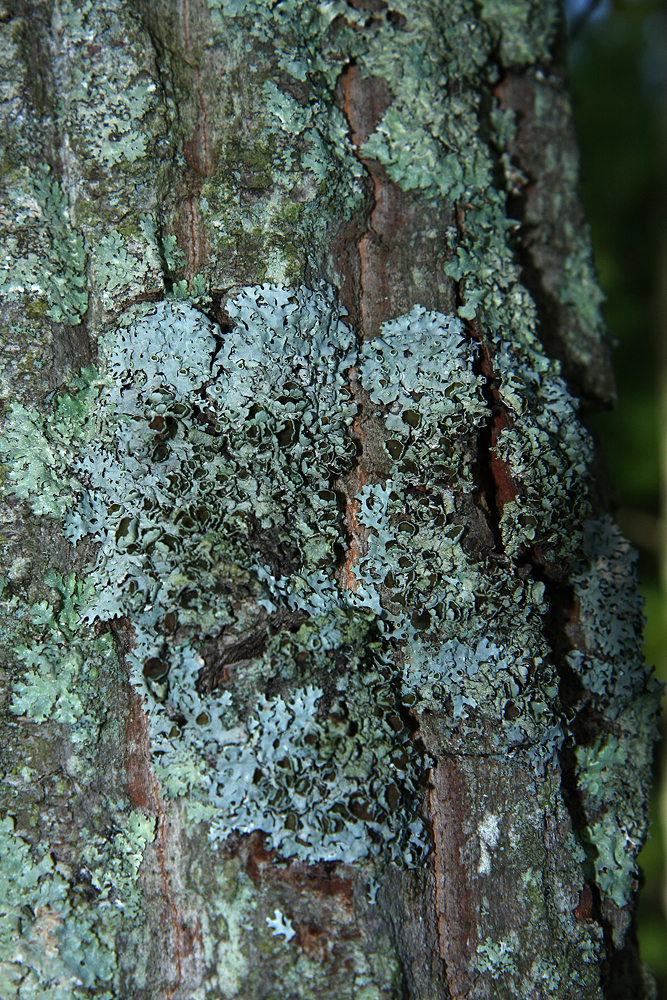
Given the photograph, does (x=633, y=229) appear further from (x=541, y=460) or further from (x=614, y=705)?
(x=614, y=705)

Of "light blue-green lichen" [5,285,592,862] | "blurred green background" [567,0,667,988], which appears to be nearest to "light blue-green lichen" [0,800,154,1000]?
"light blue-green lichen" [5,285,592,862]

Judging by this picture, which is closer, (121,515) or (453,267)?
(121,515)

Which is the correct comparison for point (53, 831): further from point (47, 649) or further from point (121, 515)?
point (121, 515)

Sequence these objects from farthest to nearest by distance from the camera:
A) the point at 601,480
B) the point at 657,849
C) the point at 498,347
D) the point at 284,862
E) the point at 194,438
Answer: the point at 657,849, the point at 601,480, the point at 498,347, the point at 194,438, the point at 284,862

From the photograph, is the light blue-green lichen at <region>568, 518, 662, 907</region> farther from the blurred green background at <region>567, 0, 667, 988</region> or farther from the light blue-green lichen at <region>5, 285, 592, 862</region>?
the blurred green background at <region>567, 0, 667, 988</region>

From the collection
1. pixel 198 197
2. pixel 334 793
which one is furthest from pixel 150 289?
pixel 334 793

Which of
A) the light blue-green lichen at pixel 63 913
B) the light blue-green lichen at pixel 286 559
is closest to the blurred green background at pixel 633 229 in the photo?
the light blue-green lichen at pixel 286 559
